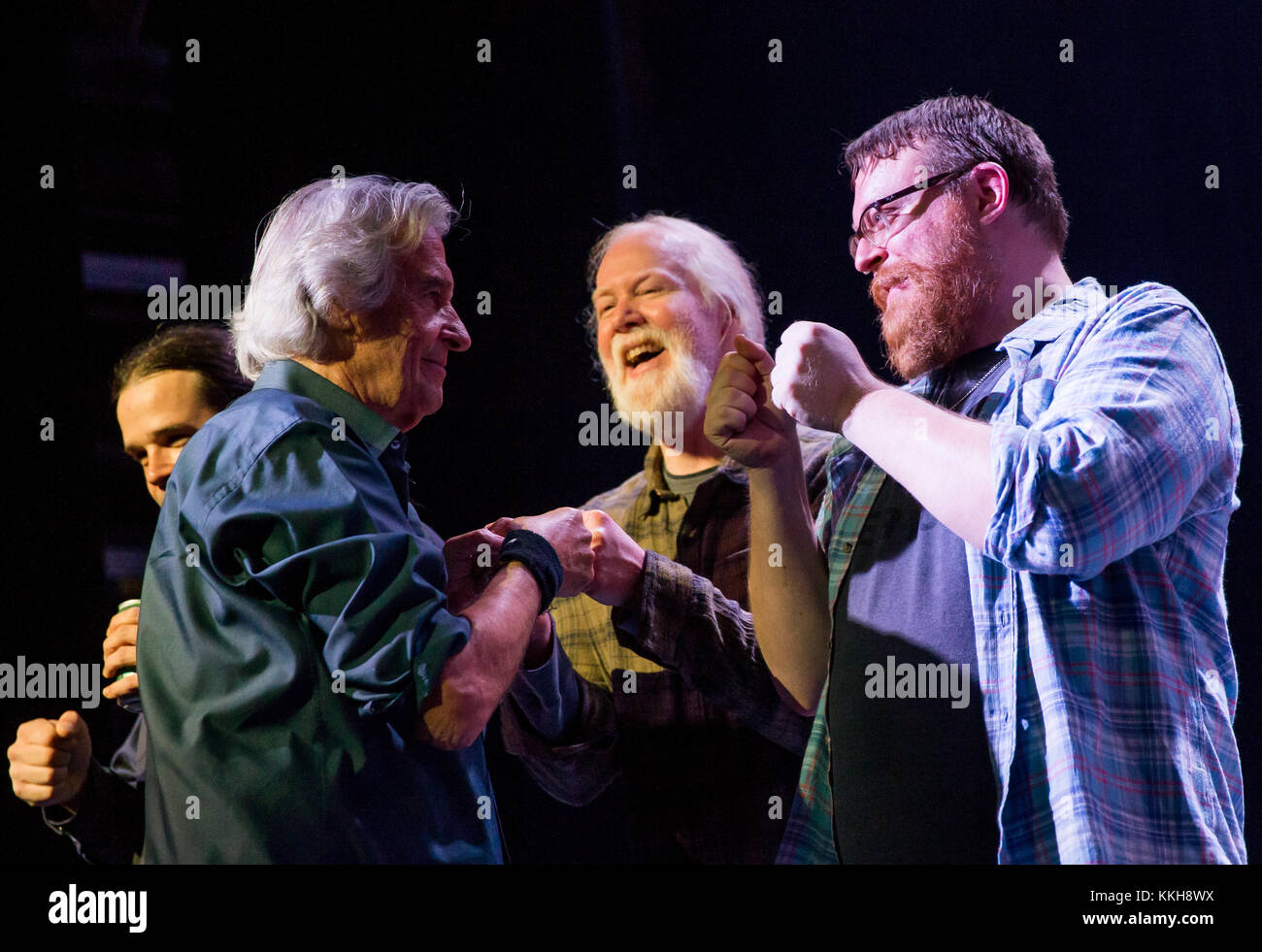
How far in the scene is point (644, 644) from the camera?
2340 millimetres

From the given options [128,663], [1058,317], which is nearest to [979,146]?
[1058,317]

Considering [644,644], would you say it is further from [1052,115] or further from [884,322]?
[1052,115]

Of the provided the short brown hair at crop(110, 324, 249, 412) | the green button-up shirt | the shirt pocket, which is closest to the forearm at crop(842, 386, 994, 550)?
the shirt pocket

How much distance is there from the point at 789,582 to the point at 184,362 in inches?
51.5

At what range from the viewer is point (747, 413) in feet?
7.33

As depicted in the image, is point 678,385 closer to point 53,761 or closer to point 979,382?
point 979,382

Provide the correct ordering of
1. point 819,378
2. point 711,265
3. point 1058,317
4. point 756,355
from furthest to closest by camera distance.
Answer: point 711,265
point 756,355
point 1058,317
point 819,378

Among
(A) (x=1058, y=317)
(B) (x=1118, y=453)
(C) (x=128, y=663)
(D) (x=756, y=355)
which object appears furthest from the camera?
(C) (x=128, y=663)

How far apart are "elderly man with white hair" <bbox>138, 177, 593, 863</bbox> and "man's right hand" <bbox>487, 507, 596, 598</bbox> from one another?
0.35 ft

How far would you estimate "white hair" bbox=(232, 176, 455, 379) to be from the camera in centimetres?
214

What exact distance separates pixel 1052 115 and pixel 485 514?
1.43 meters

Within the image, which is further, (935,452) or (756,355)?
(756,355)

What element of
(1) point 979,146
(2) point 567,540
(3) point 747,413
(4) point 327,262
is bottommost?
(2) point 567,540
